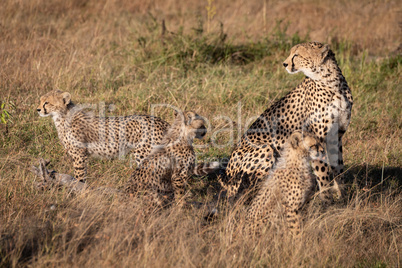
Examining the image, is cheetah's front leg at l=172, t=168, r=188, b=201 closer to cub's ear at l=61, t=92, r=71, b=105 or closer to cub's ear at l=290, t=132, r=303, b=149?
cub's ear at l=290, t=132, r=303, b=149

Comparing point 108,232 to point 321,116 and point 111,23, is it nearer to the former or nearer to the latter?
point 321,116

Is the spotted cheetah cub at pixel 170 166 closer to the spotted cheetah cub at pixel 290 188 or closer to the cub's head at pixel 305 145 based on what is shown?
the spotted cheetah cub at pixel 290 188

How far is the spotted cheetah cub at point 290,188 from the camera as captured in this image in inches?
133

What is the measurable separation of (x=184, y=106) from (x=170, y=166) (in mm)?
1849

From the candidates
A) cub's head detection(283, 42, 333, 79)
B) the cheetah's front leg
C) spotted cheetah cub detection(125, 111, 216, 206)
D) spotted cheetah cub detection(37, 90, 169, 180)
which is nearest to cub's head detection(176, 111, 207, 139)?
spotted cheetah cub detection(125, 111, 216, 206)

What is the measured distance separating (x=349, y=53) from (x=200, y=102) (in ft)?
9.80

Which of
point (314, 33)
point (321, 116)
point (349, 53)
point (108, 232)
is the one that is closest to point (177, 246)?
point (108, 232)

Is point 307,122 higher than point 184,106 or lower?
higher

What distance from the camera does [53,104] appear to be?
4.70m

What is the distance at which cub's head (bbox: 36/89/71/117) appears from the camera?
4.69m

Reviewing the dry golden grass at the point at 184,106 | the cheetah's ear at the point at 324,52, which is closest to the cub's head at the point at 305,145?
the dry golden grass at the point at 184,106

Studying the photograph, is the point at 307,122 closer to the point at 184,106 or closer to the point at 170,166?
the point at 170,166

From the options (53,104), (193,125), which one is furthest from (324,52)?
(53,104)

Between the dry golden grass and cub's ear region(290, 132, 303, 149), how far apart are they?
0.53 meters
